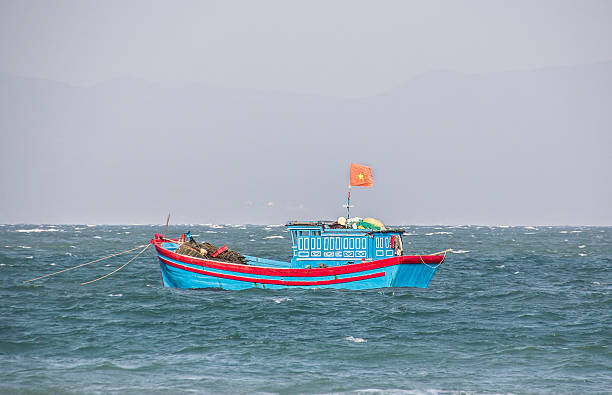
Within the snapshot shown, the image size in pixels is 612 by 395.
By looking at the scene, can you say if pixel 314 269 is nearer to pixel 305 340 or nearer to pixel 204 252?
pixel 204 252

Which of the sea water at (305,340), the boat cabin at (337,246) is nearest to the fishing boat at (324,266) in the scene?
the boat cabin at (337,246)

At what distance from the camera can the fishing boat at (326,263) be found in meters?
36.8

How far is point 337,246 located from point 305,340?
45.4ft

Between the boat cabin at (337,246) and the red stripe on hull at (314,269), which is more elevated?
the boat cabin at (337,246)

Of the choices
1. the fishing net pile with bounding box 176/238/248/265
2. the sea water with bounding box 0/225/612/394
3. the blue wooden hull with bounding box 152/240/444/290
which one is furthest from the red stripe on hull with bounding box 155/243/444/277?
the sea water with bounding box 0/225/612/394

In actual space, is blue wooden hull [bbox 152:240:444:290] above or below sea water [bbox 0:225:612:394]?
above

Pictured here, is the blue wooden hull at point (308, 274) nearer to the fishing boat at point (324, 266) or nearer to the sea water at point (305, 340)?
the fishing boat at point (324, 266)

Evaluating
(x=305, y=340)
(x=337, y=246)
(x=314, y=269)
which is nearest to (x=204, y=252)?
(x=314, y=269)

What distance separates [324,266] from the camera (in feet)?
126

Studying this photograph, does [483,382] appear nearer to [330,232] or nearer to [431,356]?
[431,356]

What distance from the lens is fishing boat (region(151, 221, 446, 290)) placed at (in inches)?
1447

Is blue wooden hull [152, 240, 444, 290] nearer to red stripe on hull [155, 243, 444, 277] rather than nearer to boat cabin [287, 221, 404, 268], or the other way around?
red stripe on hull [155, 243, 444, 277]

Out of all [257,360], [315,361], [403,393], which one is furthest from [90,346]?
[403,393]

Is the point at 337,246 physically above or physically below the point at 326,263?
above
